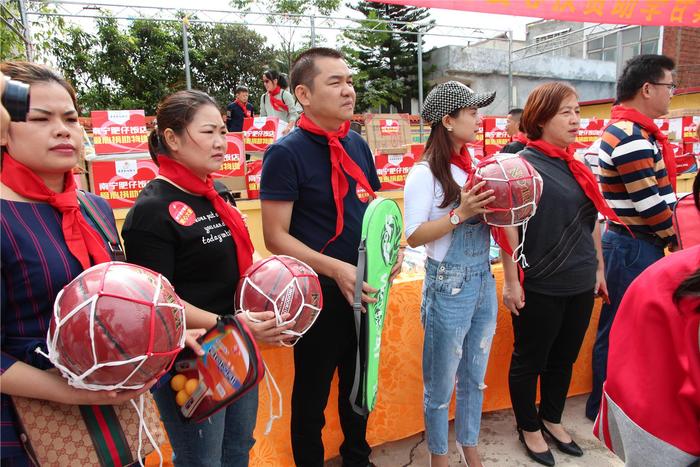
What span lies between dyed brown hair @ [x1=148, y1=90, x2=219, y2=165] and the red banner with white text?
312 centimetres

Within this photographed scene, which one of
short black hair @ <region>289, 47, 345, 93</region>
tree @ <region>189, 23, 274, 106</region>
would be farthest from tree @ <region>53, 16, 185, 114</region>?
short black hair @ <region>289, 47, 345, 93</region>

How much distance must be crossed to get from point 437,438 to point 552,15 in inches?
154

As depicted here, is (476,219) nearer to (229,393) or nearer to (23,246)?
(229,393)

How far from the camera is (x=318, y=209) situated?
169 cm

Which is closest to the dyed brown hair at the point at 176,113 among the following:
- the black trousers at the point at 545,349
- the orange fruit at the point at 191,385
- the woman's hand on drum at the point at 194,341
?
the woman's hand on drum at the point at 194,341

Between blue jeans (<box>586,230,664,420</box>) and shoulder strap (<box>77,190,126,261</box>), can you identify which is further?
blue jeans (<box>586,230,664,420</box>)

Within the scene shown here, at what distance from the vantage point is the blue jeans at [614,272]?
2320 mm

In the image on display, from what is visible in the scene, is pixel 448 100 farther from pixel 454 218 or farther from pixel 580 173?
pixel 580 173

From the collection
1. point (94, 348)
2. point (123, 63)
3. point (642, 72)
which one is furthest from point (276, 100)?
point (123, 63)

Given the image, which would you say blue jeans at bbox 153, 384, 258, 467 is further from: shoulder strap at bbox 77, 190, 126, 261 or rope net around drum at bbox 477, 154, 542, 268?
rope net around drum at bbox 477, 154, 542, 268

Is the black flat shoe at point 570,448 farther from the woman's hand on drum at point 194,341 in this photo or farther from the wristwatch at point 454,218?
the woman's hand on drum at point 194,341

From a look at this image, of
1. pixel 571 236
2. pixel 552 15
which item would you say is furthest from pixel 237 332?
pixel 552 15

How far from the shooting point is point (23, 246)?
0.97 m

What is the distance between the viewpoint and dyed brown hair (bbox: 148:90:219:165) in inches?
54.4
